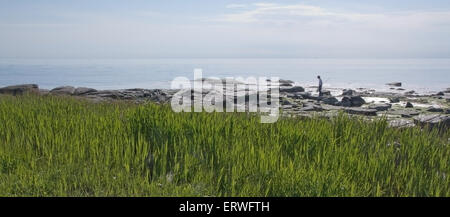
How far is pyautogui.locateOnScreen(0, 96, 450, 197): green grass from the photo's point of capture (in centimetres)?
440

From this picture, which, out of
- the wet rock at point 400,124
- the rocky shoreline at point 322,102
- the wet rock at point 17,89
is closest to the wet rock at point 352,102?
the rocky shoreline at point 322,102

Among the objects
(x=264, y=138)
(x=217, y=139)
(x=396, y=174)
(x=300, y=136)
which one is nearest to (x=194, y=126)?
(x=217, y=139)

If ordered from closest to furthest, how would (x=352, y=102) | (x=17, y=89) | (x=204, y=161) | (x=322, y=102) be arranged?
1. (x=204, y=161)
2. (x=17, y=89)
3. (x=352, y=102)
4. (x=322, y=102)

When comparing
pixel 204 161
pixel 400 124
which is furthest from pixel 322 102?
pixel 204 161

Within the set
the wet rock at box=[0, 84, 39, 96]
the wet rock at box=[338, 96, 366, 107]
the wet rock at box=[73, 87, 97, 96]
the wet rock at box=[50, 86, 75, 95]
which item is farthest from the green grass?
the wet rock at box=[50, 86, 75, 95]

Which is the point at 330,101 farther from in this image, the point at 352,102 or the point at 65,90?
the point at 65,90

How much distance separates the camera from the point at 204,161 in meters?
5.34

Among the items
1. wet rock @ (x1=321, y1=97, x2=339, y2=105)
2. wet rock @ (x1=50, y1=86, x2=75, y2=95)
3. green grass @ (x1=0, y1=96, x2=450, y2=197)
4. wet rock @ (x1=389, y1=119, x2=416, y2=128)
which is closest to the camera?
green grass @ (x1=0, y1=96, x2=450, y2=197)

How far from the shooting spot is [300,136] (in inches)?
238

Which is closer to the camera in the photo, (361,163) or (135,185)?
(135,185)

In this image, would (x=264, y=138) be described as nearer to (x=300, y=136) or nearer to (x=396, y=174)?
(x=300, y=136)

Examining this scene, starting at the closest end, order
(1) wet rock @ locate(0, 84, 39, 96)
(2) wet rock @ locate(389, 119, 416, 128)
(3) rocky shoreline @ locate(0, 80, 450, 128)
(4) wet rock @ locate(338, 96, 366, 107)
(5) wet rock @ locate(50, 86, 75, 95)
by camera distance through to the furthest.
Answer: (2) wet rock @ locate(389, 119, 416, 128)
(3) rocky shoreline @ locate(0, 80, 450, 128)
(1) wet rock @ locate(0, 84, 39, 96)
(4) wet rock @ locate(338, 96, 366, 107)
(5) wet rock @ locate(50, 86, 75, 95)

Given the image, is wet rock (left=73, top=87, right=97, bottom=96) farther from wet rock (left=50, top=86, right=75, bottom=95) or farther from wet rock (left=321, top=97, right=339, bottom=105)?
wet rock (left=321, top=97, right=339, bottom=105)
